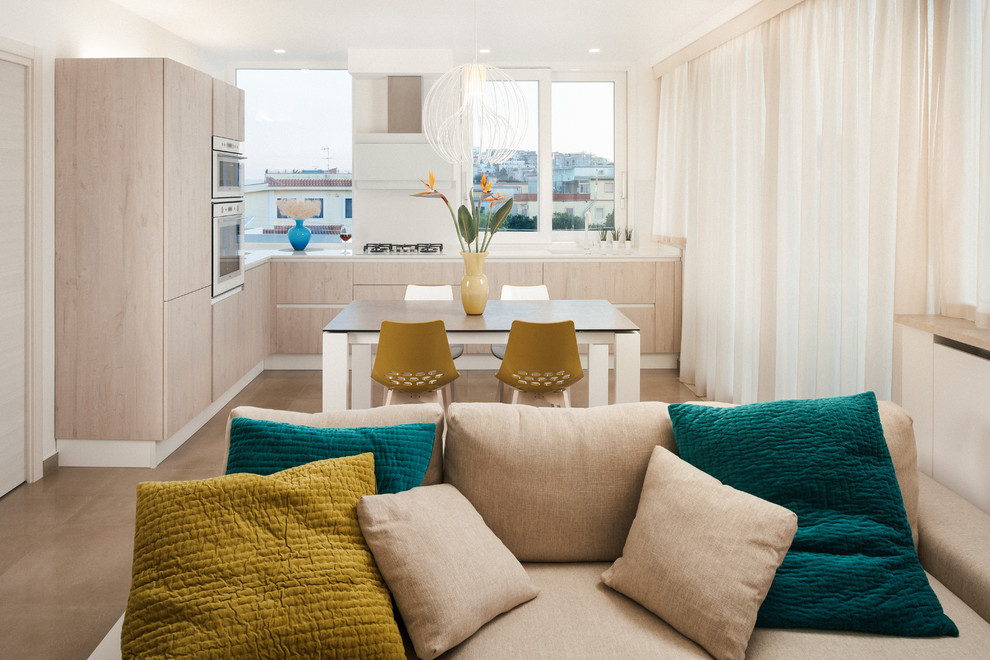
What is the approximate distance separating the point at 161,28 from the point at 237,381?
96.4 inches

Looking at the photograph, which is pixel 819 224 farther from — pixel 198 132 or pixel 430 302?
pixel 198 132

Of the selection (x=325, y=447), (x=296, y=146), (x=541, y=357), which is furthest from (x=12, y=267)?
(x=296, y=146)

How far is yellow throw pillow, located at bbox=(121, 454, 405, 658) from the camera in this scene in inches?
59.9

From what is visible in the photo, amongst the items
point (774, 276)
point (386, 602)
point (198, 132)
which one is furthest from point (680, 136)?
point (386, 602)

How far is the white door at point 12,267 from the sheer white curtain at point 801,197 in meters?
3.74

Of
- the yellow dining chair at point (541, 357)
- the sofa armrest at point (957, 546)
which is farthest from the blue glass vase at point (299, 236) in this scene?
the sofa armrest at point (957, 546)

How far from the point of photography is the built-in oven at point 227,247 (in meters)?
4.90

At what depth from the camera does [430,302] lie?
4719mm

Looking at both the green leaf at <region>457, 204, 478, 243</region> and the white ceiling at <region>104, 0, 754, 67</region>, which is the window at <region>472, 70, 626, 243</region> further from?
the green leaf at <region>457, 204, 478, 243</region>

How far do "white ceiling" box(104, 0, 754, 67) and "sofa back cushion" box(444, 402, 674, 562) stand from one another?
3.46 m

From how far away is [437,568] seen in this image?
1.75 metres

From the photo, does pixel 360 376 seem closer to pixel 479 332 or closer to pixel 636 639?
pixel 479 332

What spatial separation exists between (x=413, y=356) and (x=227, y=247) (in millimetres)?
2063

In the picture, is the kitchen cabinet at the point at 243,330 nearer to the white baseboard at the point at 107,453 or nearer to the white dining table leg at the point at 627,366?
the white baseboard at the point at 107,453
